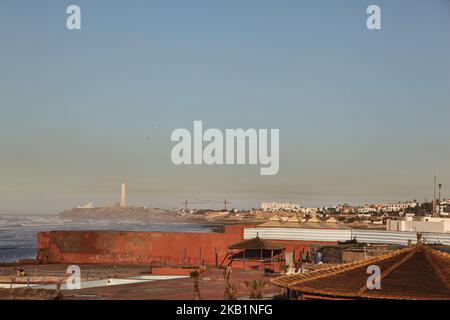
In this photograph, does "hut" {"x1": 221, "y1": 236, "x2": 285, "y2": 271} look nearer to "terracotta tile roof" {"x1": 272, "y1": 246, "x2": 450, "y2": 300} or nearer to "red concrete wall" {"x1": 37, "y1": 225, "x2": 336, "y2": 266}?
"red concrete wall" {"x1": 37, "y1": 225, "x2": 336, "y2": 266}

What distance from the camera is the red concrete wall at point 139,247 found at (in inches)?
1817

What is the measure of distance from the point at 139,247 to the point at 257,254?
1039cm

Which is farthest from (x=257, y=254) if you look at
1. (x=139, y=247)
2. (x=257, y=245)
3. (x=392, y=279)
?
(x=392, y=279)

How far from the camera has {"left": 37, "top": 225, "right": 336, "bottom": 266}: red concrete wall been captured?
46.2 metres

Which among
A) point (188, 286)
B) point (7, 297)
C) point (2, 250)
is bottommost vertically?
point (2, 250)

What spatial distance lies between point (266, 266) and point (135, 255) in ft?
40.9

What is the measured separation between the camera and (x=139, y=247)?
4928 cm

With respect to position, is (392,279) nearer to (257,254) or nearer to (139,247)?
(257,254)

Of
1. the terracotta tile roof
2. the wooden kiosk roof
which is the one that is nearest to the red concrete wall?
the wooden kiosk roof

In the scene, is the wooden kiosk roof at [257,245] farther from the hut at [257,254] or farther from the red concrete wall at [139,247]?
the red concrete wall at [139,247]

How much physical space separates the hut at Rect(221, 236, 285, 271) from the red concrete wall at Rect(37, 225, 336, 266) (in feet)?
4.63

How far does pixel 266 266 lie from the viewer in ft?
133

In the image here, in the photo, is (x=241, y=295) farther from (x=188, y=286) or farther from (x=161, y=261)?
(x=161, y=261)
